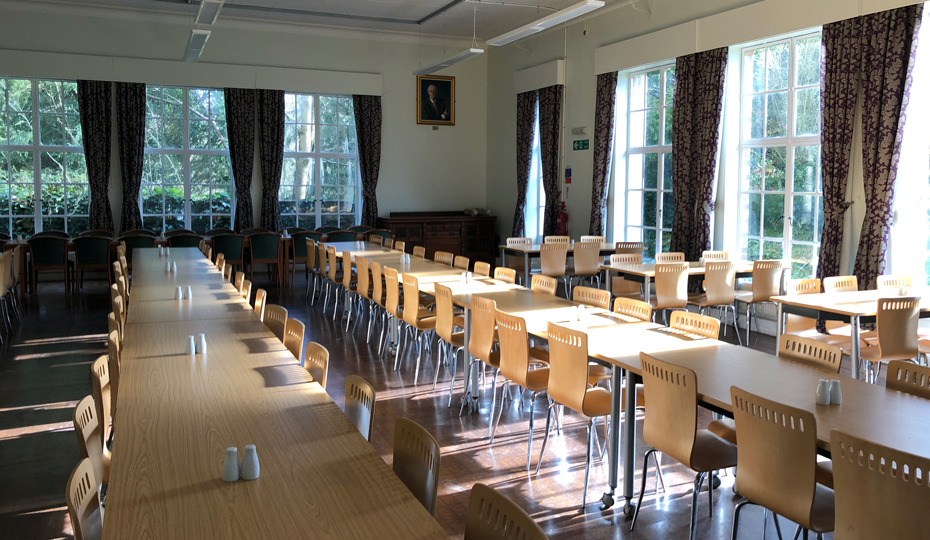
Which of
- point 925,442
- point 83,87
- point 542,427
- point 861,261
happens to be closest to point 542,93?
point 861,261

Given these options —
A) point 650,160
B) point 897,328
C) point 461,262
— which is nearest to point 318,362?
point 897,328

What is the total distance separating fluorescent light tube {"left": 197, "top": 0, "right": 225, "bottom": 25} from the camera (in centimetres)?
753

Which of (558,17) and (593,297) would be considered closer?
(593,297)

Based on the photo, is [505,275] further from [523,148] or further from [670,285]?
[523,148]

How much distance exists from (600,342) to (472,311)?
1221mm

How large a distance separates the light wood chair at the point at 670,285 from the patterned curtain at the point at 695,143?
1.85m

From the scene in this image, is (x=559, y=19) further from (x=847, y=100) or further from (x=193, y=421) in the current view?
(x=193, y=421)

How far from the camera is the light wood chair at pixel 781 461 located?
248cm

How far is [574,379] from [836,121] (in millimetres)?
5033

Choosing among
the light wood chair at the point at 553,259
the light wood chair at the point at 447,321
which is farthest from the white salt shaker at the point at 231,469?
the light wood chair at the point at 553,259

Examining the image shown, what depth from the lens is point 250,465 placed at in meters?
2.16

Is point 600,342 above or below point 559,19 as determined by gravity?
below

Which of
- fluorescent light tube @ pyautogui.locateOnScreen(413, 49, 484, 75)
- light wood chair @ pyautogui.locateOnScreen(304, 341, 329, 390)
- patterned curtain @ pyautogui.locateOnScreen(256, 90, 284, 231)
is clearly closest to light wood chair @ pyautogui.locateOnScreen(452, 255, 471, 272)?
fluorescent light tube @ pyautogui.locateOnScreen(413, 49, 484, 75)

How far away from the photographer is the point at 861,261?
6.89m
